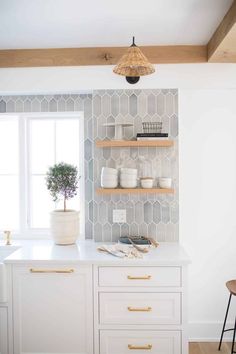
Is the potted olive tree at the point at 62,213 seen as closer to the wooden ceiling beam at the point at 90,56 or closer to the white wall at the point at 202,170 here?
the white wall at the point at 202,170

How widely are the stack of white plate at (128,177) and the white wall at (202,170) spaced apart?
47 centimetres

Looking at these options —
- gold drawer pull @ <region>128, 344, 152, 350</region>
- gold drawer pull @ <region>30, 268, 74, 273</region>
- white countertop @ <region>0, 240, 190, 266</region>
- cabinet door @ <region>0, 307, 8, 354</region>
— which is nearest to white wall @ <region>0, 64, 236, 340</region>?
white countertop @ <region>0, 240, 190, 266</region>

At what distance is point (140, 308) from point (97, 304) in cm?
30

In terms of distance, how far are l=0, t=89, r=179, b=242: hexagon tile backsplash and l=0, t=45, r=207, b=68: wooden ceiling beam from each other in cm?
26

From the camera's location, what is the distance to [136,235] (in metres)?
2.74

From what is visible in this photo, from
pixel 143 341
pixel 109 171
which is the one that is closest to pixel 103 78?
pixel 109 171

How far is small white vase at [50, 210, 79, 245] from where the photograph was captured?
259 centimetres

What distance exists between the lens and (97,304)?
2.23 meters

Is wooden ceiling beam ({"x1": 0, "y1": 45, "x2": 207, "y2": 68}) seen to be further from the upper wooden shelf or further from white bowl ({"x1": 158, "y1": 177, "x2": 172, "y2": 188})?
white bowl ({"x1": 158, "y1": 177, "x2": 172, "y2": 188})

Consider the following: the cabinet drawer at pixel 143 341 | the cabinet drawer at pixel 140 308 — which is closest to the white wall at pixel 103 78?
the cabinet drawer at pixel 140 308

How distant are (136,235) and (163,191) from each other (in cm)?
48

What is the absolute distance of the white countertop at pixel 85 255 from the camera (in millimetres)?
2199

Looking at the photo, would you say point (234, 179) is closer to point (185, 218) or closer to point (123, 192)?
point (185, 218)

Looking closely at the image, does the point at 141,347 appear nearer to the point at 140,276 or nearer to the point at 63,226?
the point at 140,276
